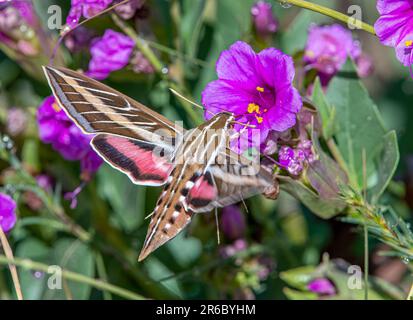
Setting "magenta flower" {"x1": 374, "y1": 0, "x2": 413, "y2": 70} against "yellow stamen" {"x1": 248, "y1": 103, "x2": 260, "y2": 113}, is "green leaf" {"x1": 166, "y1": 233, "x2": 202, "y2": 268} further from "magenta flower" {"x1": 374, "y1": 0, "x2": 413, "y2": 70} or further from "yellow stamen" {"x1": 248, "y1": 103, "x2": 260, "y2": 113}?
"magenta flower" {"x1": 374, "y1": 0, "x2": 413, "y2": 70}

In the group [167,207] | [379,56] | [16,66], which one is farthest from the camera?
[379,56]

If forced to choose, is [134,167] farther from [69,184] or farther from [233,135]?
[69,184]

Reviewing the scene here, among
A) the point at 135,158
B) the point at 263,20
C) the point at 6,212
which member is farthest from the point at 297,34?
the point at 6,212

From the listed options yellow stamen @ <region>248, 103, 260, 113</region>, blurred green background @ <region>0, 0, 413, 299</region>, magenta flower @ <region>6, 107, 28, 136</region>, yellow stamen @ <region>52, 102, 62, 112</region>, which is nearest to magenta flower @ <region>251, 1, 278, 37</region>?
blurred green background @ <region>0, 0, 413, 299</region>

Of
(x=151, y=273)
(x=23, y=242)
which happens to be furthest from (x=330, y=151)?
(x=23, y=242)

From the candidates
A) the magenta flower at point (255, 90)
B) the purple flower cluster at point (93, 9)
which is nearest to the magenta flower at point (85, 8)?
the purple flower cluster at point (93, 9)

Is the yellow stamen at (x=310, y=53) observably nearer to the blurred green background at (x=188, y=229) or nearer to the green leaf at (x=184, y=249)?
the blurred green background at (x=188, y=229)
